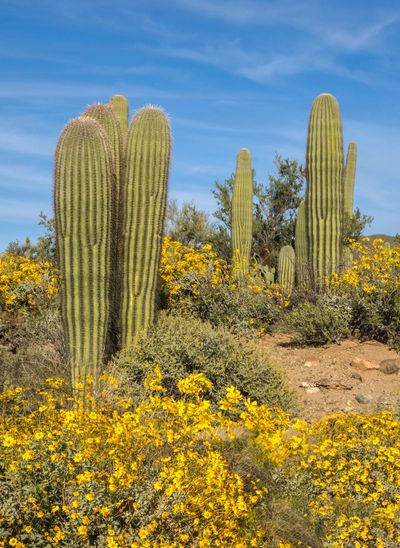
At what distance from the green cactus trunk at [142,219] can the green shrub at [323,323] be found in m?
2.68

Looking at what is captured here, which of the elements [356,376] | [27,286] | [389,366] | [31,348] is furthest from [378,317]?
[27,286]

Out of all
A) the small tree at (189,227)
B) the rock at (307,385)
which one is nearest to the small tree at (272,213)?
the small tree at (189,227)

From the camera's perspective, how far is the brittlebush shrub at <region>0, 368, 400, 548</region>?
4.23m

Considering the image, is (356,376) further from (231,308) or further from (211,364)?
(231,308)

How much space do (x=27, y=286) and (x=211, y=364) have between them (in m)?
5.38

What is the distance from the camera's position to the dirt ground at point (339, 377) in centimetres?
912

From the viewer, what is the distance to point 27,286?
1295cm

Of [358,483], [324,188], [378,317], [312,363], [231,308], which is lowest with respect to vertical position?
[358,483]

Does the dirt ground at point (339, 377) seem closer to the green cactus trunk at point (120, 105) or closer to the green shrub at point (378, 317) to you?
the green shrub at point (378, 317)

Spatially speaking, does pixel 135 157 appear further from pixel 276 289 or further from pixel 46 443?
A: pixel 46 443

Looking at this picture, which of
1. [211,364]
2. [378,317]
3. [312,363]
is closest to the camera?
[211,364]

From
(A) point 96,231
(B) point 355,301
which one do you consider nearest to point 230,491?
(A) point 96,231

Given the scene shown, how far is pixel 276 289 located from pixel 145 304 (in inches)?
180

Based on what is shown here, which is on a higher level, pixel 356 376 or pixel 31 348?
pixel 31 348
